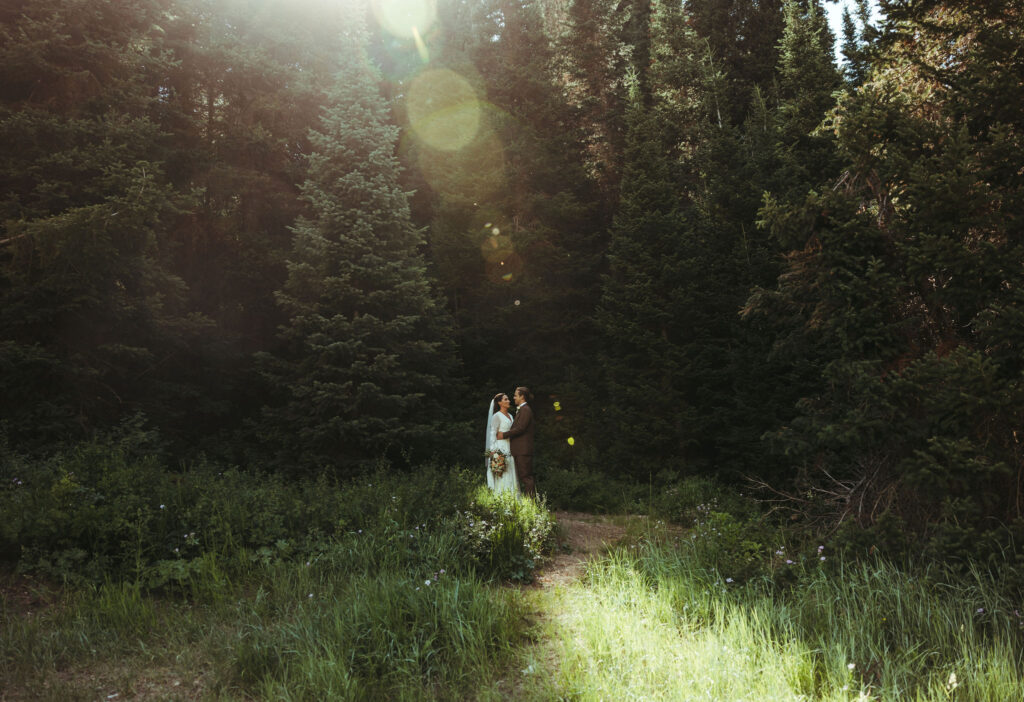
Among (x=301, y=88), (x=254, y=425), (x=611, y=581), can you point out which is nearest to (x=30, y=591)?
(x=611, y=581)

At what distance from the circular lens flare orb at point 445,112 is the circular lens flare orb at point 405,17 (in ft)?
16.5

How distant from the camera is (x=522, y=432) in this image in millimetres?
10820

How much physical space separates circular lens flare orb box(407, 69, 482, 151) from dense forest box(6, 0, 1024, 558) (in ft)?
0.40

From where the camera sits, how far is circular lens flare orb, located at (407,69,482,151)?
2355cm

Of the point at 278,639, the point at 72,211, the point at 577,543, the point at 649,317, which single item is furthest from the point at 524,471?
the point at 72,211

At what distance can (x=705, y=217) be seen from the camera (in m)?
20.0

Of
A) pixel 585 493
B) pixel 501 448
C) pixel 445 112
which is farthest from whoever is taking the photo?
pixel 445 112

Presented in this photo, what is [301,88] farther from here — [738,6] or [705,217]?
[738,6]

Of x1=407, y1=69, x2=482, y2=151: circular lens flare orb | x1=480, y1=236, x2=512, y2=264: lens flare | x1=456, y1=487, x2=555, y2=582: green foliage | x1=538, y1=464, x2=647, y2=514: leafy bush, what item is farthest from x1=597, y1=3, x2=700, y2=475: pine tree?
x1=456, y1=487, x2=555, y2=582: green foliage

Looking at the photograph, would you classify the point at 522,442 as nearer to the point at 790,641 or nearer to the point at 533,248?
the point at 790,641

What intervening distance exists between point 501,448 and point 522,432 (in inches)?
19.7

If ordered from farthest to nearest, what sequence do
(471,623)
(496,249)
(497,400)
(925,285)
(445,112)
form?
1. (445,112)
2. (496,249)
3. (497,400)
4. (925,285)
5. (471,623)

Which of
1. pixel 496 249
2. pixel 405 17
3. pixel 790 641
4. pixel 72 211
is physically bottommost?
pixel 790 641

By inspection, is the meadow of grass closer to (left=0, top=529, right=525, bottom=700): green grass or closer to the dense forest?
(left=0, top=529, right=525, bottom=700): green grass
